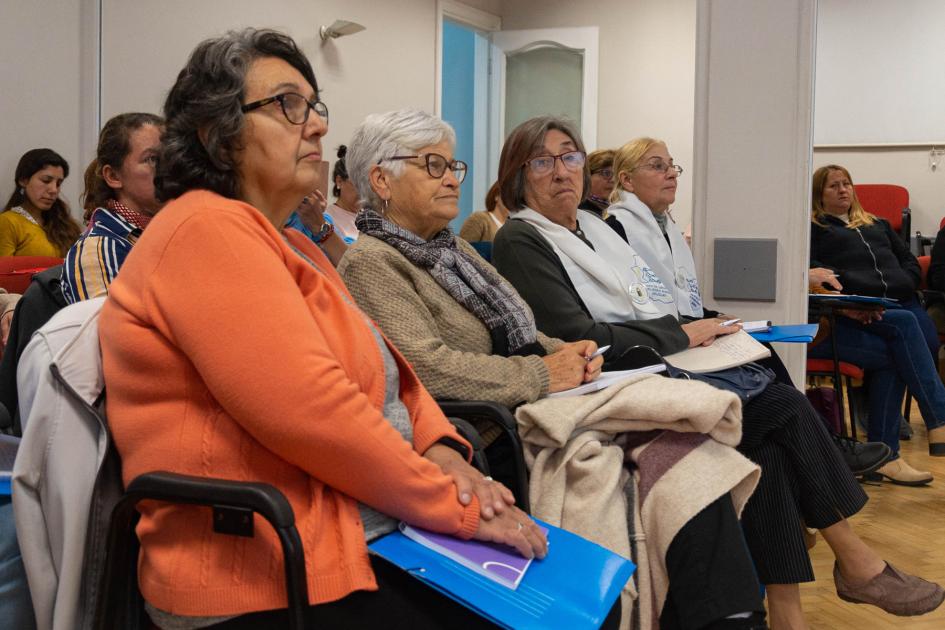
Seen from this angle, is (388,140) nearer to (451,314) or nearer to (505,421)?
(451,314)

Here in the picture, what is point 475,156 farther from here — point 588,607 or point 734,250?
point 588,607

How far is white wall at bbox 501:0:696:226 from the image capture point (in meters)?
6.08

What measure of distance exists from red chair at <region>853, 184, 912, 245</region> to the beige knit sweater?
4.51m

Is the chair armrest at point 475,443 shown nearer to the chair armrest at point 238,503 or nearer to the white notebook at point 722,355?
the chair armrest at point 238,503

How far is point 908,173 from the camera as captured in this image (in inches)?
247

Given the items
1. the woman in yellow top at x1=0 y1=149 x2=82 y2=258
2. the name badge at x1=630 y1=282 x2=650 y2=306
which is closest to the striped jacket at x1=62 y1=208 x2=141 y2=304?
the name badge at x1=630 y1=282 x2=650 y2=306

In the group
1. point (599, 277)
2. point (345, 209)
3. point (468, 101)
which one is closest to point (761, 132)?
point (599, 277)

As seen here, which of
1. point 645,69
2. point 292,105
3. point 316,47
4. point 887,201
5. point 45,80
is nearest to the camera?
point 292,105

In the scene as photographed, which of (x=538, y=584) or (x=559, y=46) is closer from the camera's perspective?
(x=538, y=584)

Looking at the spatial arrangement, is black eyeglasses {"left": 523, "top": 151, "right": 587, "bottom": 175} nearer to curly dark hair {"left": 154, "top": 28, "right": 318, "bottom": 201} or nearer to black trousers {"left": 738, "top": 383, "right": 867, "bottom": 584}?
black trousers {"left": 738, "top": 383, "right": 867, "bottom": 584}

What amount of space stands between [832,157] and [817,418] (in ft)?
15.8

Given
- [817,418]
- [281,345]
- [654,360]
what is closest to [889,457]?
[817,418]

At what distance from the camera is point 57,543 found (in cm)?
115

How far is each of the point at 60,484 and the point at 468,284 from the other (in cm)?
108
